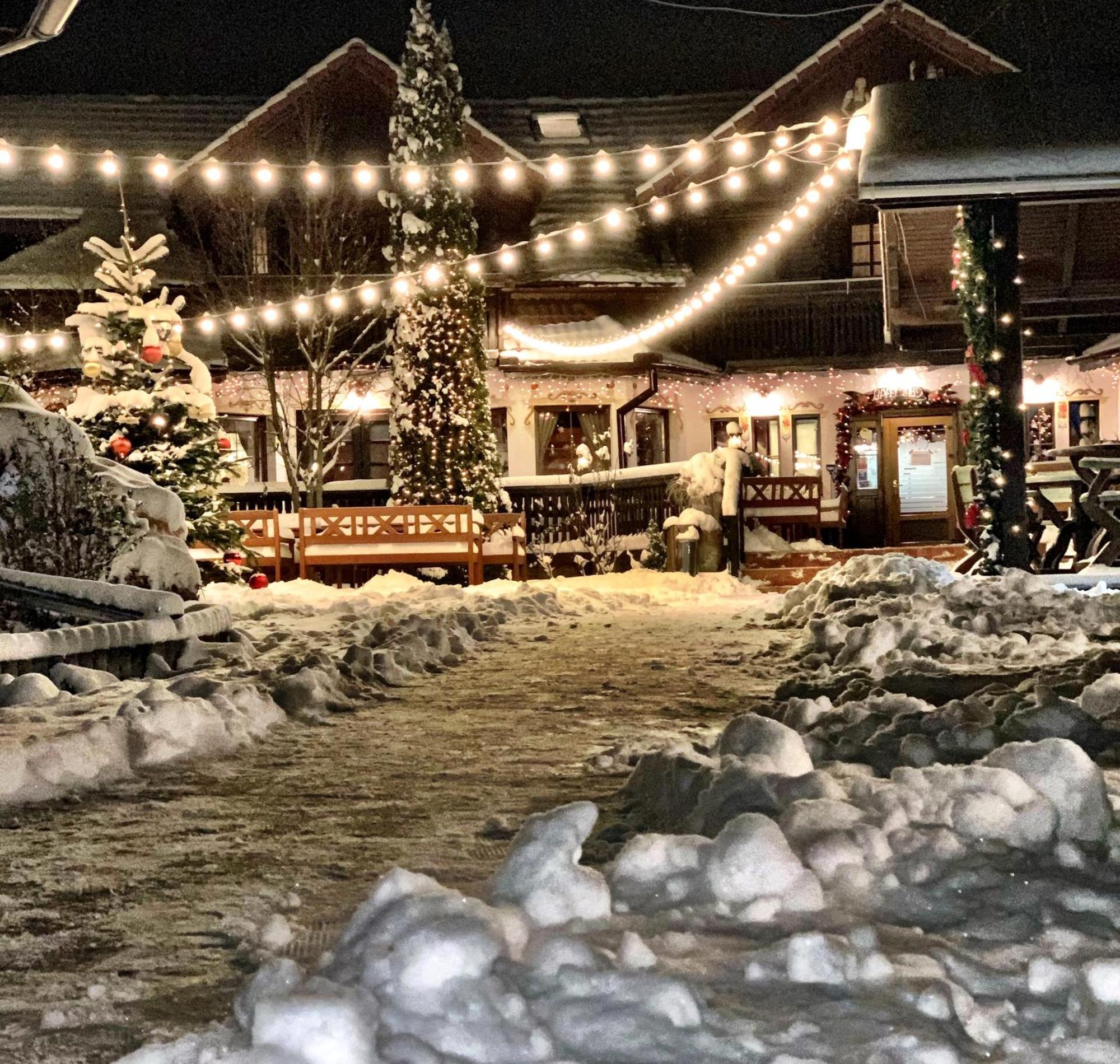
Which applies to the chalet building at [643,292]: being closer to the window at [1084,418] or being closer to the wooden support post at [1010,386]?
the window at [1084,418]

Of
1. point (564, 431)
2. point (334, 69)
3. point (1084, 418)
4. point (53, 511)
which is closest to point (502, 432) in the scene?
point (564, 431)

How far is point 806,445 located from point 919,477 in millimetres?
2224

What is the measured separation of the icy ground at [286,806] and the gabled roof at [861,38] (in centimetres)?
1726

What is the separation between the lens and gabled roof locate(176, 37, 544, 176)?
77.2 feet

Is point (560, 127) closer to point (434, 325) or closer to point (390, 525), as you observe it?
point (434, 325)

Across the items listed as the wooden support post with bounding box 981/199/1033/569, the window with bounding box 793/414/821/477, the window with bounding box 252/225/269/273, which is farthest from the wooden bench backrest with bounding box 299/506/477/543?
the window with bounding box 793/414/821/477

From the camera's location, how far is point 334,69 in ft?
78.5

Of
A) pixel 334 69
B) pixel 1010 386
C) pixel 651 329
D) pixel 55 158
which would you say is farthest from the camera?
pixel 334 69

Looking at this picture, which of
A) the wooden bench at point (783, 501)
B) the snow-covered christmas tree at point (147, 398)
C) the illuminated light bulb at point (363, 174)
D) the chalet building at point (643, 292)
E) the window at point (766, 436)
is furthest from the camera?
the window at point (766, 436)

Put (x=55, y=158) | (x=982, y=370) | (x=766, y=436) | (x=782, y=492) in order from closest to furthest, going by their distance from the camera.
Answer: (x=55, y=158)
(x=982, y=370)
(x=782, y=492)
(x=766, y=436)

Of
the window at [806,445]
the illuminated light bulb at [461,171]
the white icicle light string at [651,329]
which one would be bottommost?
the window at [806,445]

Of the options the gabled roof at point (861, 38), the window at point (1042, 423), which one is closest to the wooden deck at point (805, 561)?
the window at point (1042, 423)

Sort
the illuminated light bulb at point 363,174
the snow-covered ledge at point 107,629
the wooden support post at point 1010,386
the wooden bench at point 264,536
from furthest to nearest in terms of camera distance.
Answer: the wooden bench at point 264,536 < the illuminated light bulb at point 363,174 < the wooden support post at point 1010,386 < the snow-covered ledge at point 107,629

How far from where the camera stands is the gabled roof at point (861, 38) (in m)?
23.4
